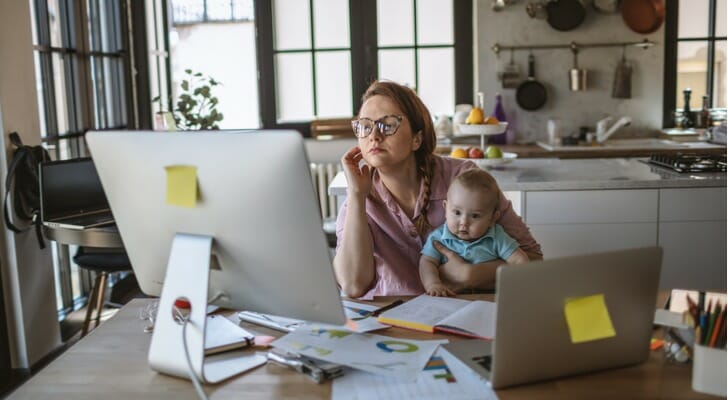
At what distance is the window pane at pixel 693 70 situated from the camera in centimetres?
507

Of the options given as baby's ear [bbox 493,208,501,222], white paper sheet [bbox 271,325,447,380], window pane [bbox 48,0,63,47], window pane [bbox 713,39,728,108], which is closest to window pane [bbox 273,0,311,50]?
window pane [bbox 48,0,63,47]

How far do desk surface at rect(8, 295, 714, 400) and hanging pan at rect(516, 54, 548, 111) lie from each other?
3839mm

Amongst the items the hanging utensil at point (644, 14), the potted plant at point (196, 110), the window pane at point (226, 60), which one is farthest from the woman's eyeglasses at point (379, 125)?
the hanging utensil at point (644, 14)

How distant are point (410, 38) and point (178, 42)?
1.64 meters

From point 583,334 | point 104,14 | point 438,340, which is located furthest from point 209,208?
point 104,14

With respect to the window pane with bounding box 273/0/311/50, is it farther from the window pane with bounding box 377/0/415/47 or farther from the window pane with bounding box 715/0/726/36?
the window pane with bounding box 715/0/726/36

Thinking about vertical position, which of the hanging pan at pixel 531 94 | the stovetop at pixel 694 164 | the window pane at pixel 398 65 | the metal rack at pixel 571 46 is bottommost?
the stovetop at pixel 694 164

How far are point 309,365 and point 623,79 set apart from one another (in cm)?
422

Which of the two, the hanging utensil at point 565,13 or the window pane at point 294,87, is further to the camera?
the window pane at point 294,87

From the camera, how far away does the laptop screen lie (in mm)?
3023

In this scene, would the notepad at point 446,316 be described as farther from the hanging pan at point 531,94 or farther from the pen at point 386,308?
the hanging pan at point 531,94

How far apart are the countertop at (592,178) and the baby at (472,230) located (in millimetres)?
967

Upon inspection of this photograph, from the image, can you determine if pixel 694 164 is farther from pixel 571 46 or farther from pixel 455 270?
pixel 571 46

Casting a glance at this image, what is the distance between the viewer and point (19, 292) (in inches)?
122
